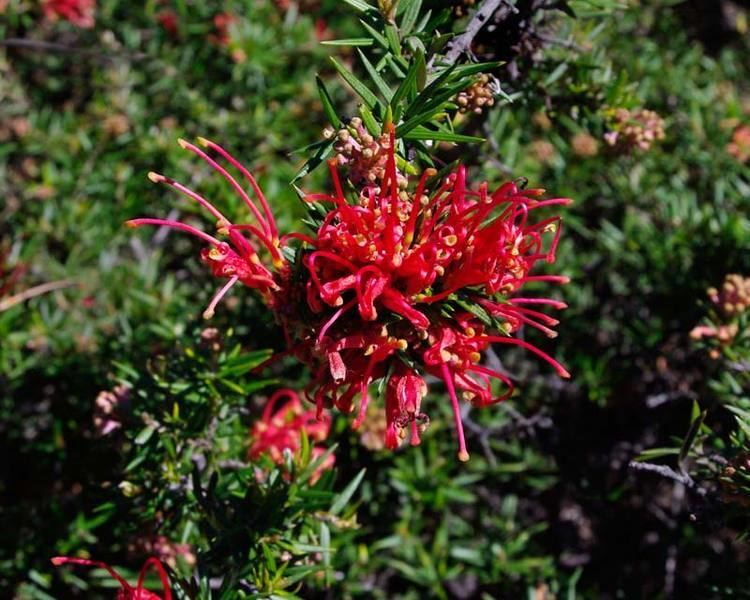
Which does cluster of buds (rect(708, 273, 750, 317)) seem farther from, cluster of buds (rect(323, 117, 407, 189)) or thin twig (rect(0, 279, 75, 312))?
thin twig (rect(0, 279, 75, 312))

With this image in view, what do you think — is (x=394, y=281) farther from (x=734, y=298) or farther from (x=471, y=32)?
(x=734, y=298)

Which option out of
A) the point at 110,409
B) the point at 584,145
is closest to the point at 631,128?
the point at 584,145

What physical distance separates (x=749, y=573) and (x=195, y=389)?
4.64ft

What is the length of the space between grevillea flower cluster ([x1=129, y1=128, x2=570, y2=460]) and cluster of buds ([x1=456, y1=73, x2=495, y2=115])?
15cm

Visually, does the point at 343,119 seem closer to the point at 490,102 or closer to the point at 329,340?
the point at 490,102

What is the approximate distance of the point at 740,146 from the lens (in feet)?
7.32

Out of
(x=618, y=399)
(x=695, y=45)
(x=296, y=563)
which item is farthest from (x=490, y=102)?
(x=695, y=45)

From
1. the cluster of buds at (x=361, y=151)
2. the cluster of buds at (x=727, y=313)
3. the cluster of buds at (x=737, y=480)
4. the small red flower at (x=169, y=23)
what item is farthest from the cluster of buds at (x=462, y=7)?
the small red flower at (x=169, y=23)

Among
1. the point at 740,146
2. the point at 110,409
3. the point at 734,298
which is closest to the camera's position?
the point at 110,409

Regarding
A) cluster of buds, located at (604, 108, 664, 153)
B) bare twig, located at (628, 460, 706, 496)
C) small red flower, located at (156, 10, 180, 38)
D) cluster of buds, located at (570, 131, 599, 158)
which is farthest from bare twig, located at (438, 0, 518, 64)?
small red flower, located at (156, 10, 180, 38)

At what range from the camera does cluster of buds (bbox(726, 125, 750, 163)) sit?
2215mm

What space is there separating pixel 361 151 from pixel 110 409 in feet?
2.60

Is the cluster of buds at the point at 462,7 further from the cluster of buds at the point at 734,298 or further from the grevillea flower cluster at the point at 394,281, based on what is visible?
the cluster of buds at the point at 734,298

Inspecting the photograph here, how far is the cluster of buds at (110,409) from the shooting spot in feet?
4.83
